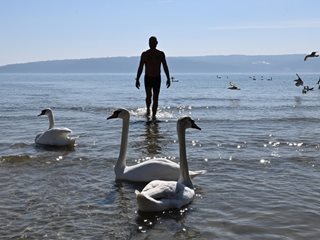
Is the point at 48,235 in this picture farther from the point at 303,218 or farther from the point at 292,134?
the point at 292,134

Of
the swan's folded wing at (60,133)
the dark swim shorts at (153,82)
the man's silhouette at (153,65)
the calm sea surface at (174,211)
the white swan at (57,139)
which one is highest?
the man's silhouette at (153,65)

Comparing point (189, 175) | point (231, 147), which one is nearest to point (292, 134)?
point (231, 147)

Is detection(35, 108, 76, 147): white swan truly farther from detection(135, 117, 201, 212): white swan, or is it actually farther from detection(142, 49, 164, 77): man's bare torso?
detection(142, 49, 164, 77): man's bare torso

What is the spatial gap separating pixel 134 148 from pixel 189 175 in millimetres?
3408

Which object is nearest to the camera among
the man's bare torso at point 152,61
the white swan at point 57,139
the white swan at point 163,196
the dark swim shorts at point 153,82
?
the white swan at point 163,196

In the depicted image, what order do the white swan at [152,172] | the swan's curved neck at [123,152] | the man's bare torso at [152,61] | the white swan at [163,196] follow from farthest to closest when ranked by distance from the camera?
the man's bare torso at [152,61], the swan's curved neck at [123,152], the white swan at [152,172], the white swan at [163,196]

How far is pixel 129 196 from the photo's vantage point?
6.69 m

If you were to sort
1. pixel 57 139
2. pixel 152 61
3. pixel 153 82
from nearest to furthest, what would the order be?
pixel 57 139, pixel 152 61, pixel 153 82

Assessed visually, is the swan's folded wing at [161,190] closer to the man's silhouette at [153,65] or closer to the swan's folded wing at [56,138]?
the swan's folded wing at [56,138]

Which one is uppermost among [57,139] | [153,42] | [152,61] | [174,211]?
[153,42]

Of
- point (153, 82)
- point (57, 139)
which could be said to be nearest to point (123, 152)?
point (57, 139)

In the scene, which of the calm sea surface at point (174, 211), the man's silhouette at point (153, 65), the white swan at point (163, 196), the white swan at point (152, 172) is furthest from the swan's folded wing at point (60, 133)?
the white swan at point (163, 196)

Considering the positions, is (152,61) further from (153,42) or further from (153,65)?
(153,42)

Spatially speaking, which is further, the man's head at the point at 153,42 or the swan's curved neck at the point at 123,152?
the man's head at the point at 153,42
